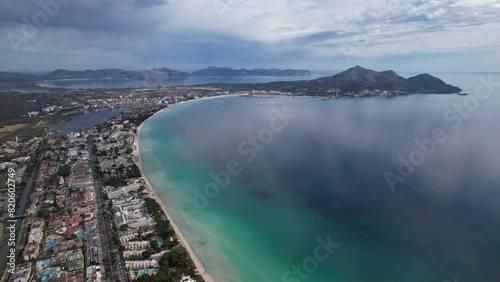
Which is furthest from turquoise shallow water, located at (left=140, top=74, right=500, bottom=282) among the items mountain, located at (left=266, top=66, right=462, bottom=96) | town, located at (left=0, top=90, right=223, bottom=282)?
mountain, located at (left=266, top=66, right=462, bottom=96)

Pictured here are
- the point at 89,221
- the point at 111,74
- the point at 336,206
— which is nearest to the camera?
the point at 89,221

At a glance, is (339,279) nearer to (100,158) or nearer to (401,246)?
(401,246)

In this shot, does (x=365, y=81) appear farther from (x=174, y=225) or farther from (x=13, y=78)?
(x=13, y=78)

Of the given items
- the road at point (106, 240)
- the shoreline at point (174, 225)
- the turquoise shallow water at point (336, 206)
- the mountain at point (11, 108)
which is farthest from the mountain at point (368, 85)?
the road at point (106, 240)

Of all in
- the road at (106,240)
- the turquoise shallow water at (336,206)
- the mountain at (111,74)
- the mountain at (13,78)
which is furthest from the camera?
the mountain at (111,74)

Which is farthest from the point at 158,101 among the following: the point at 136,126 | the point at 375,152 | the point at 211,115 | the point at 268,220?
the point at 268,220

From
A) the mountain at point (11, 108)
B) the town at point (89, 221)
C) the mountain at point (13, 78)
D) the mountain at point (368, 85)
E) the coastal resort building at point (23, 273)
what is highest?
the mountain at point (368, 85)

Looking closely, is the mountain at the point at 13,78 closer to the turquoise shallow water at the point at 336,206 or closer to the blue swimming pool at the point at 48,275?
the turquoise shallow water at the point at 336,206

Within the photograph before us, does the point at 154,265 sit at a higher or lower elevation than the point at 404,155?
lower

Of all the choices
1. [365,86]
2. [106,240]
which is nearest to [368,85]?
[365,86]
